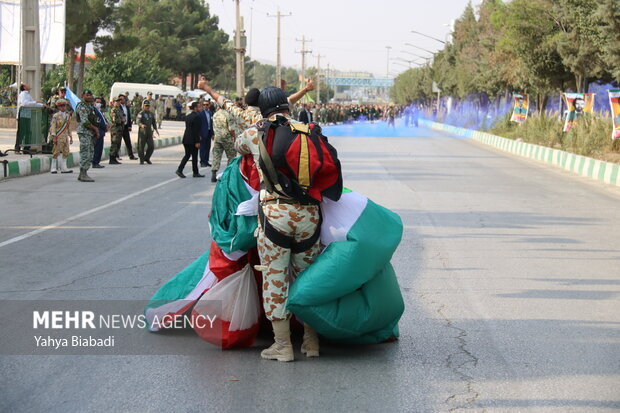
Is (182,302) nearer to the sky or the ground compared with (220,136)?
nearer to the ground

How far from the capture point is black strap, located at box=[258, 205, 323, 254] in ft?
17.4

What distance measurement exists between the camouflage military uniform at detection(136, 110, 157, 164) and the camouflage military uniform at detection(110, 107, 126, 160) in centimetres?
50

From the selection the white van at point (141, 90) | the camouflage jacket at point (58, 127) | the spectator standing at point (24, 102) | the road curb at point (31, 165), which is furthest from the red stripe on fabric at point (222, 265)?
the white van at point (141, 90)

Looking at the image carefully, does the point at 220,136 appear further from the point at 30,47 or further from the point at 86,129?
the point at 30,47

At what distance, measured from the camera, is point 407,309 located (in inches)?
274

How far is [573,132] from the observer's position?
95.0 feet

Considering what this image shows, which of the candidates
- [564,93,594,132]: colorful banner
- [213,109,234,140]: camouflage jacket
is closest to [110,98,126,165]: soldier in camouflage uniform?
[213,109,234,140]: camouflage jacket

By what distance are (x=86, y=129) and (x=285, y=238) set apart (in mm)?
13250

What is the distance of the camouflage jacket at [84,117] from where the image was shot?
17.8 meters

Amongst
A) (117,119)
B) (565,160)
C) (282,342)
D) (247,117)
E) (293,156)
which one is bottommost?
(282,342)

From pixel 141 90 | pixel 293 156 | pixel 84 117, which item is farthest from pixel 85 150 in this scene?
pixel 141 90

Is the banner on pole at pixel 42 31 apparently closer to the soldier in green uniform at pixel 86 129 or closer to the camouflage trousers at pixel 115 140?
the camouflage trousers at pixel 115 140

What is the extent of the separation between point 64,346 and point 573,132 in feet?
83.3

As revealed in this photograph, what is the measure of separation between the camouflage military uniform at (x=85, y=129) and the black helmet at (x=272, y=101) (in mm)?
12605
